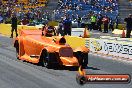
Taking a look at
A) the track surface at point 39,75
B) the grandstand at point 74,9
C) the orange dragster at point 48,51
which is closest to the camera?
the track surface at point 39,75

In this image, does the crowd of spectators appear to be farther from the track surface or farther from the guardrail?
the track surface

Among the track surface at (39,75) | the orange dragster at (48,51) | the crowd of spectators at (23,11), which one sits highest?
the orange dragster at (48,51)

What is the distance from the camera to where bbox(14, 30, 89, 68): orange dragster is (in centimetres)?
1508

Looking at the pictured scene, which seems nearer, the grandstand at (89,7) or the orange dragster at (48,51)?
the orange dragster at (48,51)

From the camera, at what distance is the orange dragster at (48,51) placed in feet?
49.5

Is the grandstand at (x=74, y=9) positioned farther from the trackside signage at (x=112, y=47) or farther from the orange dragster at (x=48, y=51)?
the orange dragster at (x=48, y=51)

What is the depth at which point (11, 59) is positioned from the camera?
18422 mm

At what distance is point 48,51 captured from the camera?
15.1 meters

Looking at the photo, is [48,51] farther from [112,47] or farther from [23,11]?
[23,11]

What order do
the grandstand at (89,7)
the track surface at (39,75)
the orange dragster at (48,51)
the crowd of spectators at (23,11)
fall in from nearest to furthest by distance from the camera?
the track surface at (39,75) → the orange dragster at (48,51) → the grandstand at (89,7) → the crowd of spectators at (23,11)

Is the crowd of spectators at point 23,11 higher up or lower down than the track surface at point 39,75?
lower down

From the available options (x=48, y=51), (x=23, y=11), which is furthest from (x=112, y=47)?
(x=23, y=11)

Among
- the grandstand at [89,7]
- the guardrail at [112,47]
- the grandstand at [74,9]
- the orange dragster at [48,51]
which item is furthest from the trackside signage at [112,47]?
the grandstand at [89,7]

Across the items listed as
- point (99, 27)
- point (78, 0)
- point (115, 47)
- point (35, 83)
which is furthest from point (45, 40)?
point (78, 0)
